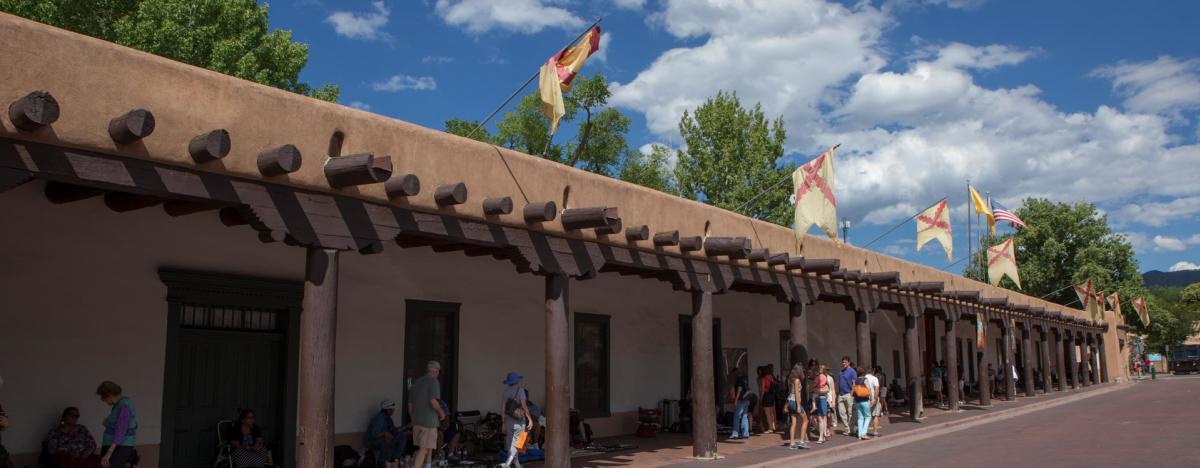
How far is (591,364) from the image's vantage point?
17719 mm

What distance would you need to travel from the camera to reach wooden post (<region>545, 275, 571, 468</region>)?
11.7 metres

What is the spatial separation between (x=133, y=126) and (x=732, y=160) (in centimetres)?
4119

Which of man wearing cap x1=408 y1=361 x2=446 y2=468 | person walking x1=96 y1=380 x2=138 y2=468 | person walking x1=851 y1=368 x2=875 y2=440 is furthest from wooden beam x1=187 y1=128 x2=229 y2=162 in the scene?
person walking x1=851 y1=368 x2=875 y2=440

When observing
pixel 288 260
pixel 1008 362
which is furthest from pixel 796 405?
pixel 1008 362

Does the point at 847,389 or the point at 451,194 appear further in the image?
the point at 847,389

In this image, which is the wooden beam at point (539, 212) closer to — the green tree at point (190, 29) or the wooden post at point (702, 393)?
the wooden post at point (702, 393)

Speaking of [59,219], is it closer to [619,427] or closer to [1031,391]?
[619,427]

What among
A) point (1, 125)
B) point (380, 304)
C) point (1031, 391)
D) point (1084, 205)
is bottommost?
point (1031, 391)

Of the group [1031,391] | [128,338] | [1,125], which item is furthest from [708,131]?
[1,125]

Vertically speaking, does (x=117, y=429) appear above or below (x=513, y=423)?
above

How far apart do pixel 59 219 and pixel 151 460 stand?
288cm

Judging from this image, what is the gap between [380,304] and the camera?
13.4 m

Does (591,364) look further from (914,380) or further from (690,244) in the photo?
(914,380)

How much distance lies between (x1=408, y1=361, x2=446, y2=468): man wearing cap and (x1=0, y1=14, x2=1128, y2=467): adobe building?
127 cm
